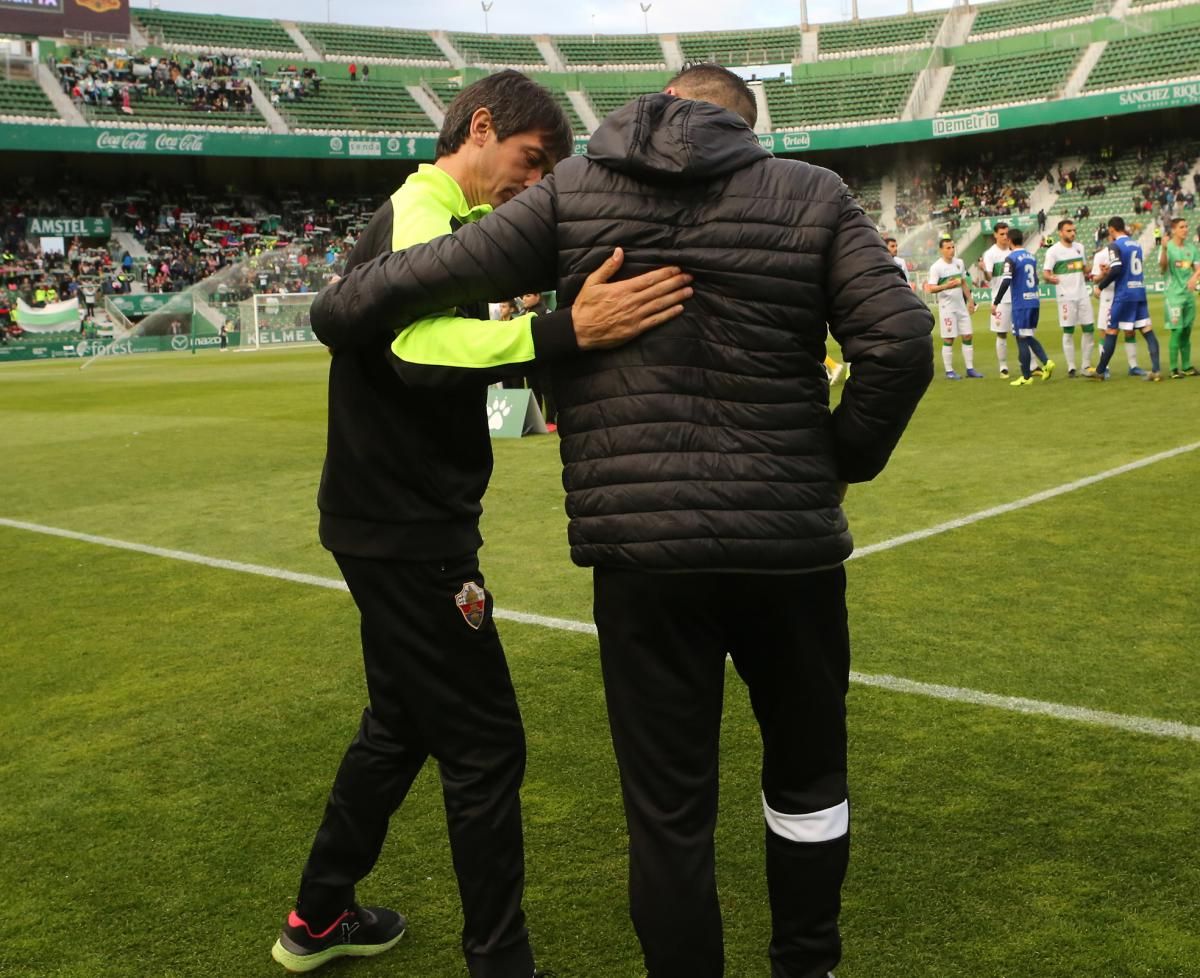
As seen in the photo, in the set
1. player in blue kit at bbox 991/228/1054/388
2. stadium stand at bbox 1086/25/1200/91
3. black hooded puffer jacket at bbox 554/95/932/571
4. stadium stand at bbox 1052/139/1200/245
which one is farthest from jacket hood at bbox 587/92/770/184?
stadium stand at bbox 1086/25/1200/91

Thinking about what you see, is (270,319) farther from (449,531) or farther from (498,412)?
(449,531)

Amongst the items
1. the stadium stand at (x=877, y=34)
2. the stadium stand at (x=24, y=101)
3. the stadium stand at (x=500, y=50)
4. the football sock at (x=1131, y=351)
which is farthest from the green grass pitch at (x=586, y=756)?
the stadium stand at (x=500, y=50)

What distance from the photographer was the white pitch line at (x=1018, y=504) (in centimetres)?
718

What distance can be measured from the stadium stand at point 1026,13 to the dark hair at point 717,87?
60022mm

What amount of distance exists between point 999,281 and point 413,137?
4009 centimetres

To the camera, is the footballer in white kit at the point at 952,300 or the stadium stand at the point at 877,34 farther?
the stadium stand at the point at 877,34

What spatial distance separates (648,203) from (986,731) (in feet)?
8.80

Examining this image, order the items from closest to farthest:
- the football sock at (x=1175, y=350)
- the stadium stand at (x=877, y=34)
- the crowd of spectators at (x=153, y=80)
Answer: the football sock at (x=1175, y=350)
the crowd of spectators at (x=153, y=80)
the stadium stand at (x=877, y=34)

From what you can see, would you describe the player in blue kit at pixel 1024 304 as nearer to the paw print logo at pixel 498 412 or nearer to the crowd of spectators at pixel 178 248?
the paw print logo at pixel 498 412

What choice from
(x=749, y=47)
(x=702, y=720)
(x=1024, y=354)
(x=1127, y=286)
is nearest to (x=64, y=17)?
(x=749, y=47)

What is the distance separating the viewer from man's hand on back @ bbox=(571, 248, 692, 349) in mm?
2207

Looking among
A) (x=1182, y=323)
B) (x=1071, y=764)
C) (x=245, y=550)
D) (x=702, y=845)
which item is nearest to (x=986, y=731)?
(x=1071, y=764)

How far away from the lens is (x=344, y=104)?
180ft

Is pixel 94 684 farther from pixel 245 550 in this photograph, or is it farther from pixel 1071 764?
pixel 1071 764
